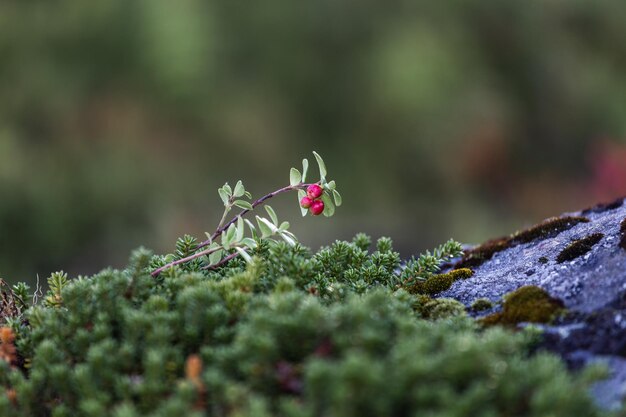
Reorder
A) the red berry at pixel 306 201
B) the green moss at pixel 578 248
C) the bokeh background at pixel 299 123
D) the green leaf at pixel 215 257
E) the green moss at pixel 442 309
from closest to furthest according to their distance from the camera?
the green moss at pixel 442 309
the green moss at pixel 578 248
the green leaf at pixel 215 257
the red berry at pixel 306 201
the bokeh background at pixel 299 123

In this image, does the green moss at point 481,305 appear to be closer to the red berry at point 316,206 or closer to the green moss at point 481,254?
the green moss at point 481,254

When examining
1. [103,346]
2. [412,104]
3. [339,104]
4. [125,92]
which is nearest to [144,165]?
[125,92]

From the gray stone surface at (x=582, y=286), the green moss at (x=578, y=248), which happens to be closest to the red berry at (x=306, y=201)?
the gray stone surface at (x=582, y=286)

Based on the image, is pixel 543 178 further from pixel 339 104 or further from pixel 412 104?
pixel 339 104

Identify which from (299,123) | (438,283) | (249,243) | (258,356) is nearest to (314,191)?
(249,243)

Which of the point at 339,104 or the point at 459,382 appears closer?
the point at 459,382

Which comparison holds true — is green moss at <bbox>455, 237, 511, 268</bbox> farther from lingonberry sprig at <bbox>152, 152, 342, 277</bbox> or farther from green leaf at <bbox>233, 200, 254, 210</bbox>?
green leaf at <bbox>233, 200, 254, 210</bbox>
